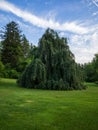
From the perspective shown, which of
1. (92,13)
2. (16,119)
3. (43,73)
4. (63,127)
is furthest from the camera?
(43,73)

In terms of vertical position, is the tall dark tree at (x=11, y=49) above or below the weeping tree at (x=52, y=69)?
above

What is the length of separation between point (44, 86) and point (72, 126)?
10.2 m

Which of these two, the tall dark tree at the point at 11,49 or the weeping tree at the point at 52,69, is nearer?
the weeping tree at the point at 52,69

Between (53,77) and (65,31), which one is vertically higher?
(65,31)

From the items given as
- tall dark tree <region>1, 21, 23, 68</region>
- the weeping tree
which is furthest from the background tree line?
tall dark tree <region>1, 21, 23, 68</region>

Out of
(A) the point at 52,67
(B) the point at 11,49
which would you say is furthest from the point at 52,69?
(B) the point at 11,49

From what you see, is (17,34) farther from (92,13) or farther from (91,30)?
(92,13)

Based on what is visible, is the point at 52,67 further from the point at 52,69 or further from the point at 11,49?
the point at 11,49

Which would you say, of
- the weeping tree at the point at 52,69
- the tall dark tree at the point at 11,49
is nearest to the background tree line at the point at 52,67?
the weeping tree at the point at 52,69

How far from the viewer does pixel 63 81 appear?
16.0 meters

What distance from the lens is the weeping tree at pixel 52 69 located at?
1567 cm

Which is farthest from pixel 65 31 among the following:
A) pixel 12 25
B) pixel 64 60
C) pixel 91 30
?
pixel 12 25

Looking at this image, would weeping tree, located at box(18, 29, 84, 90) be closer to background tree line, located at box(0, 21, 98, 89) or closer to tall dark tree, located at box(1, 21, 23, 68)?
background tree line, located at box(0, 21, 98, 89)

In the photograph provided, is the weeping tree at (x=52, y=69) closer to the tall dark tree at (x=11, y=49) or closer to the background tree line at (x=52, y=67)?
the background tree line at (x=52, y=67)
